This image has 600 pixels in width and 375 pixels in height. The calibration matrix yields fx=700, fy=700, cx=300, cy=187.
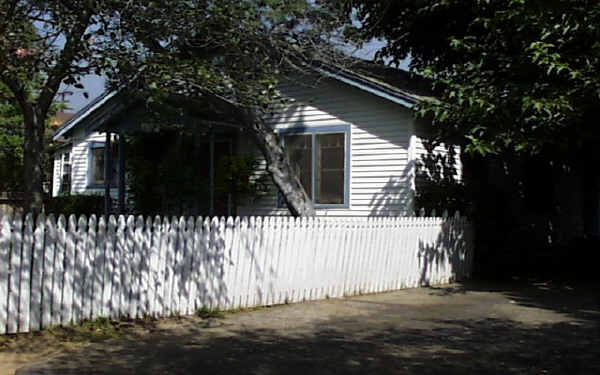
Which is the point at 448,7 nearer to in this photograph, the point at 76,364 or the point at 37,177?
the point at 37,177

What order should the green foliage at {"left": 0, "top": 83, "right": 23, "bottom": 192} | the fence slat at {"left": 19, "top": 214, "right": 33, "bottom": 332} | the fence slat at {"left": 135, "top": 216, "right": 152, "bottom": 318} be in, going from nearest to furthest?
the fence slat at {"left": 19, "top": 214, "right": 33, "bottom": 332} → the fence slat at {"left": 135, "top": 216, "right": 152, "bottom": 318} → the green foliage at {"left": 0, "top": 83, "right": 23, "bottom": 192}

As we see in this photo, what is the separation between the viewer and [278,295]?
1023 centimetres

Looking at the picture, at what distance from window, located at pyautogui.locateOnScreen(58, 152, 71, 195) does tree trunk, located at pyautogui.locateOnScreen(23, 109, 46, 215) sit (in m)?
12.9

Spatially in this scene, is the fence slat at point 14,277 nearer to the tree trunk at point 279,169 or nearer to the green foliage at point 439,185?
the tree trunk at point 279,169

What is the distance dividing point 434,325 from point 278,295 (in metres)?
2.44

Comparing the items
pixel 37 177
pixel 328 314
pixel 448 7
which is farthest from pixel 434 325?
pixel 448 7

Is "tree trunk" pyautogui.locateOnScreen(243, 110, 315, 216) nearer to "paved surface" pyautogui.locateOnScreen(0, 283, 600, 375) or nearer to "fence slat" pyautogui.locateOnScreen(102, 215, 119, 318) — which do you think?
"paved surface" pyautogui.locateOnScreen(0, 283, 600, 375)

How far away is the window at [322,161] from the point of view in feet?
52.0

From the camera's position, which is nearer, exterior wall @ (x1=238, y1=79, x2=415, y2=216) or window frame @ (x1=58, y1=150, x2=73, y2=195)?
exterior wall @ (x1=238, y1=79, x2=415, y2=216)

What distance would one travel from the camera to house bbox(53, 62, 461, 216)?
49.3ft

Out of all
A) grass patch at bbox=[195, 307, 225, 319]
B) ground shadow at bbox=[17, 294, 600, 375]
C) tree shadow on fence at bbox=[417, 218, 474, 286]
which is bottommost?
ground shadow at bbox=[17, 294, 600, 375]

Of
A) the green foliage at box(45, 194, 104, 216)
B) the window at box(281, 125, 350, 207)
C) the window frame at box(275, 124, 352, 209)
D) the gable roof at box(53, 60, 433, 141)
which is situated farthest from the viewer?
the green foliage at box(45, 194, 104, 216)

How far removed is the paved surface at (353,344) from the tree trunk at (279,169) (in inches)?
164

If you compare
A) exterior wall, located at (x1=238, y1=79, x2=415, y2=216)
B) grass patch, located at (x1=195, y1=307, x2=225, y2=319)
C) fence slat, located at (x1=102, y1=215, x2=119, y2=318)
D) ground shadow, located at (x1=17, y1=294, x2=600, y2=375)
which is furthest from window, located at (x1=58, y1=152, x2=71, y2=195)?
ground shadow, located at (x1=17, y1=294, x2=600, y2=375)
